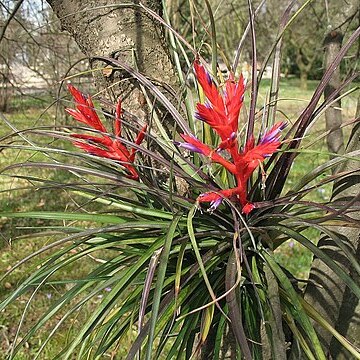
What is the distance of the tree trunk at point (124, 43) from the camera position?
1.21 m

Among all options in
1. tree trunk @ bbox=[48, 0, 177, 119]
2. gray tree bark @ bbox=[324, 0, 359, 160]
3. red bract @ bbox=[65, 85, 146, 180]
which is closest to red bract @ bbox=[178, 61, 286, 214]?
red bract @ bbox=[65, 85, 146, 180]

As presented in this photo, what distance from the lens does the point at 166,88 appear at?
3.85 feet

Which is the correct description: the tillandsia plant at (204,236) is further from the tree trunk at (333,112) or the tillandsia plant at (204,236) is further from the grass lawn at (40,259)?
the tree trunk at (333,112)

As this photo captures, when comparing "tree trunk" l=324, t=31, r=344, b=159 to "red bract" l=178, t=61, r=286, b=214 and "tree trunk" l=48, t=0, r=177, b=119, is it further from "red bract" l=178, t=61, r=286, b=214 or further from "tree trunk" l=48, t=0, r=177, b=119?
"red bract" l=178, t=61, r=286, b=214

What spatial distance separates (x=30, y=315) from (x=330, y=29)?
6.20ft

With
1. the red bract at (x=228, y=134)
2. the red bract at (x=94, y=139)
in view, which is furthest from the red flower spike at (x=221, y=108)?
the red bract at (x=94, y=139)

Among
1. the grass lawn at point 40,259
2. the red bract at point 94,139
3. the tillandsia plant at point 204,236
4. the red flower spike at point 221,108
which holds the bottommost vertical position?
the grass lawn at point 40,259

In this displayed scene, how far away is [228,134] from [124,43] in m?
0.54

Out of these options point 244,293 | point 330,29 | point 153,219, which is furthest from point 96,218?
point 330,29

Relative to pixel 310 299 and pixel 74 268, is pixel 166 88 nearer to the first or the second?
pixel 310 299

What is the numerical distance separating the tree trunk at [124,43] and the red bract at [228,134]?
405mm

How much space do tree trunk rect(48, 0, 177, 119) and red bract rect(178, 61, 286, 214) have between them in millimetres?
405

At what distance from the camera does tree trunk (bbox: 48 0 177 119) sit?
1207mm

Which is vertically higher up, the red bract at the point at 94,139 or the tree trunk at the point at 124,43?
the tree trunk at the point at 124,43
